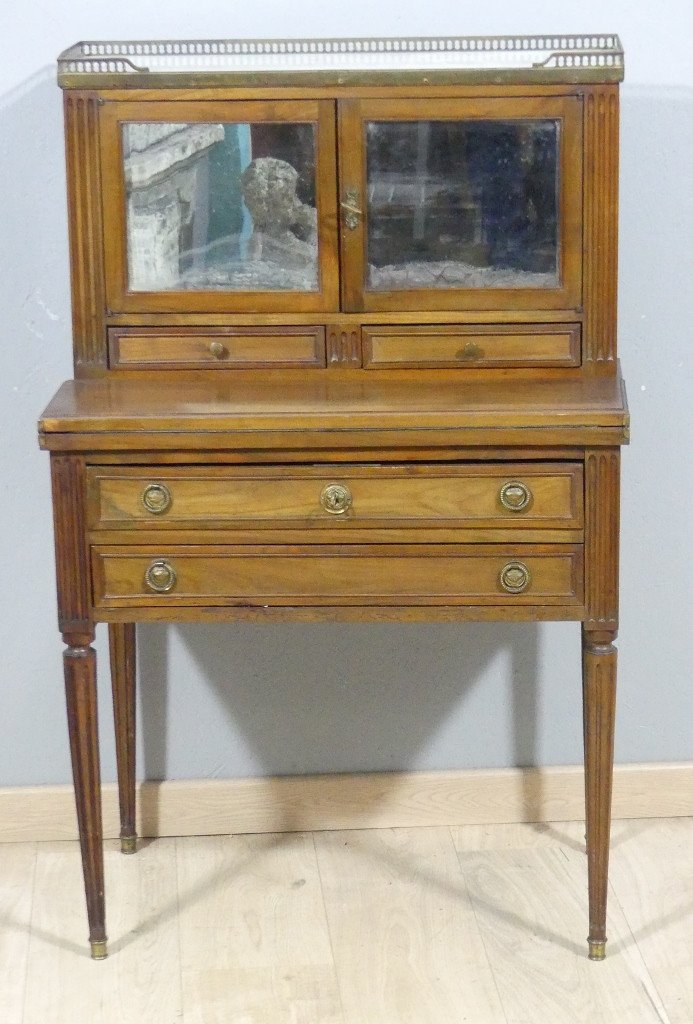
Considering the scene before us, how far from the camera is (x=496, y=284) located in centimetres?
229

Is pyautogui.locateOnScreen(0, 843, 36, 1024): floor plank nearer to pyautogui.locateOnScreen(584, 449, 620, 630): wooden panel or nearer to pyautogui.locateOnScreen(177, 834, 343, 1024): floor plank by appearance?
pyautogui.locateOnScreen(177, 834, 343, 1024): floor plank

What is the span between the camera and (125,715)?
2582 millimetres

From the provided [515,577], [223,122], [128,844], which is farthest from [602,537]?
[128,844]

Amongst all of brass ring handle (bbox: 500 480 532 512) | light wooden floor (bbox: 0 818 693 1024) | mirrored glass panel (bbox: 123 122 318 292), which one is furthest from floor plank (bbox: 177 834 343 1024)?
mirrored glass panel (bbox: 123 122 318 292)

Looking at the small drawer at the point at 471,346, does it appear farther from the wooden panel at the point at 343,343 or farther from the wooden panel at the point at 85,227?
the wooden panel at the point at 85,227

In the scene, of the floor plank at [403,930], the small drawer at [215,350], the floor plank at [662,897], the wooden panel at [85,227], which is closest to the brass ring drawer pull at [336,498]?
the small drawer at [215,350]

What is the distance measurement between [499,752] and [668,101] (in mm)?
1204

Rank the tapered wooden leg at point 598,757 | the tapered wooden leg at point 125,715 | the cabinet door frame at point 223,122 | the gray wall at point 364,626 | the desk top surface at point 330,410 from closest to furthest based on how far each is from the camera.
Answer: the desk top surface at point 330,410, the tapered wooden leg at point 598,757, the cabinet door frame at point 223,122, the gray wall at point 364,626, the tapered wooden leg at point 125,715

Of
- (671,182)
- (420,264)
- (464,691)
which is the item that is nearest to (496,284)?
(420,264)

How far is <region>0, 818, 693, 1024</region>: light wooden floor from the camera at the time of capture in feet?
7.11

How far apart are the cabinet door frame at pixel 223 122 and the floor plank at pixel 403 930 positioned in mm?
986

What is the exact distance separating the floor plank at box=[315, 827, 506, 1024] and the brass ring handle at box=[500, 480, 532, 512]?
2.42 feet

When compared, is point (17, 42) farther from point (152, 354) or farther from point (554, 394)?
point (554, 394)

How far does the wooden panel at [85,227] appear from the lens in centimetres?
224
